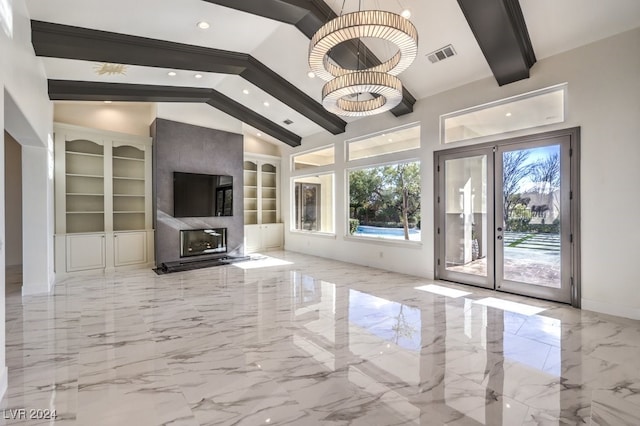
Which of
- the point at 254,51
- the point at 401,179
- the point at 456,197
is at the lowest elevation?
the point at 456,197

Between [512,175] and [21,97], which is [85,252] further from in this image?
[512,175]

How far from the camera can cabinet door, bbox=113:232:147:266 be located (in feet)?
22.1

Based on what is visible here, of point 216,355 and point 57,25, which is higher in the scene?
point 57,25

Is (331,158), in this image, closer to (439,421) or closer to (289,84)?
(289,84)

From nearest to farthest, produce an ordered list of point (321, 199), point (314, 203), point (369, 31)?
point (369, 31) → point (321, 199) → point (314, 203)

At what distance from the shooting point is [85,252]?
6.32m

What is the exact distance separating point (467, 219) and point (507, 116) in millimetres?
1741

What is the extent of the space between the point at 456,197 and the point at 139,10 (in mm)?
5440

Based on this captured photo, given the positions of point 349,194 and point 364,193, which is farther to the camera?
point 349,194

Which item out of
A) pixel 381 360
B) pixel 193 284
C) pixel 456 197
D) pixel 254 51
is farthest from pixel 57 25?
pixel 456 197

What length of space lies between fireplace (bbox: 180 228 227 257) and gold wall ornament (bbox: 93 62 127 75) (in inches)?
138

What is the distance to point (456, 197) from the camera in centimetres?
549

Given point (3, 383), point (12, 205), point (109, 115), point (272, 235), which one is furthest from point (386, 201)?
point (12, 205)

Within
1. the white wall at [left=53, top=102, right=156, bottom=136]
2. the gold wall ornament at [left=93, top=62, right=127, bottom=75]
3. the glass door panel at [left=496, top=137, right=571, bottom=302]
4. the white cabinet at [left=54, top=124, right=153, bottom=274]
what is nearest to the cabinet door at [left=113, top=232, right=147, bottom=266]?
the white cabinet at [left=54, top=124, right=153, bottom=274]
